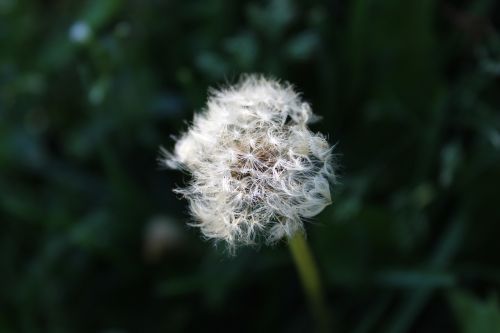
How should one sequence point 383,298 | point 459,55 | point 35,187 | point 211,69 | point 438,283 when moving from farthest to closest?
point 35,187
point 459,55
point 211,69
point 383,298
point 438,283

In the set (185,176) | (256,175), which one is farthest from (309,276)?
(185,176)

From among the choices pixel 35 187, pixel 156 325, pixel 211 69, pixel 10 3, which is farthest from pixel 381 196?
pixel 10 3

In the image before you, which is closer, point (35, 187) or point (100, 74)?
point (100, 74)

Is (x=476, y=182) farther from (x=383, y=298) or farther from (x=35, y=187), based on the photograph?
(x=35, y=187)

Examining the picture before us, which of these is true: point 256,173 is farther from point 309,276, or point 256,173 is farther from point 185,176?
point 185,176

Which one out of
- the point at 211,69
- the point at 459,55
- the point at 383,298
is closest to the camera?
the point at 383,298

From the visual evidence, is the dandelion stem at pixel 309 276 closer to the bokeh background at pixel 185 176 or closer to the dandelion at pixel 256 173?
the dandelion at pixel 256 173
